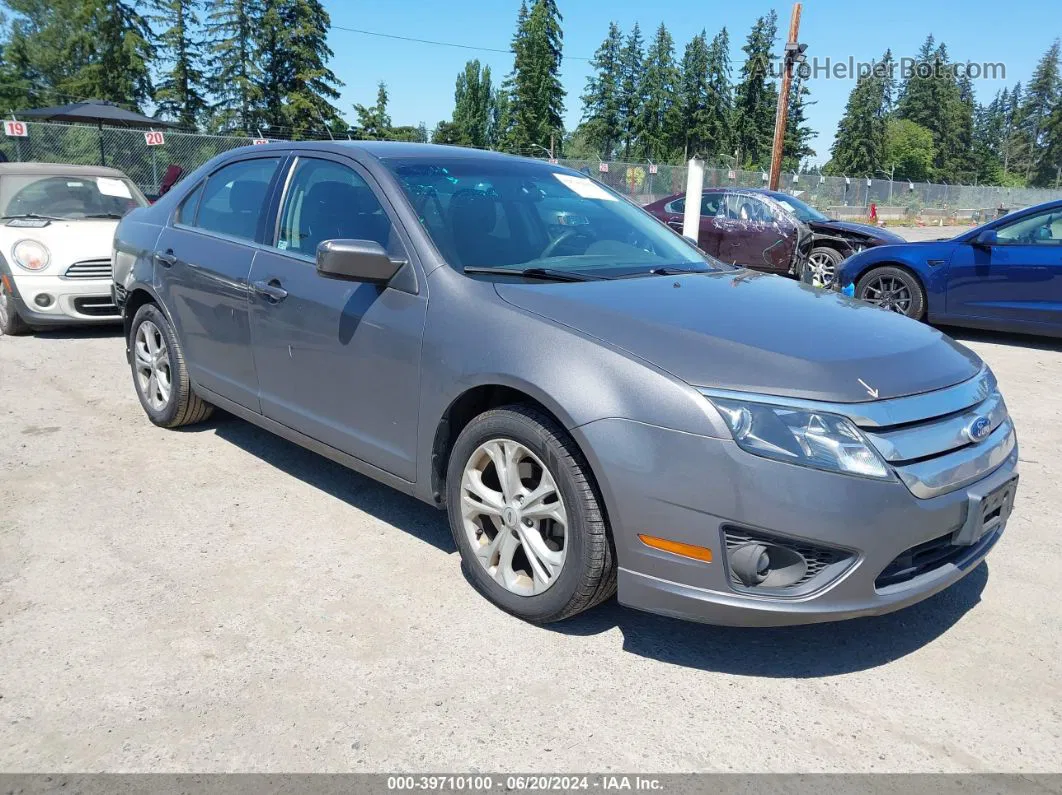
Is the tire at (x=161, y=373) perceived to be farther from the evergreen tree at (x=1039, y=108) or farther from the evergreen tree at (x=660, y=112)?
the evergreen tree at (x=1039, y=108)

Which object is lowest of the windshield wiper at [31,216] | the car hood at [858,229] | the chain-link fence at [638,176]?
the windshield wiper at [31,216]

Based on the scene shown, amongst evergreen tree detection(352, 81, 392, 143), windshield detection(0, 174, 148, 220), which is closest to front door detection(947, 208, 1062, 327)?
windshield detection(0, 174, 148, 220)

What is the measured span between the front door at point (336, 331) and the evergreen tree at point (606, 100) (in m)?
77.7

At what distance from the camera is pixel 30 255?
7625 mm

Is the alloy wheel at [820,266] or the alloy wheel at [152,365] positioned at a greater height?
the alloy wheel at [820,266]

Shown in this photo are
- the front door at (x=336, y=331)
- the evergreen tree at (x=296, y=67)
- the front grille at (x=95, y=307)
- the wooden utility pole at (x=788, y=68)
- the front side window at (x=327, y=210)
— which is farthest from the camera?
the evergreen tree at (x=296, y=67)

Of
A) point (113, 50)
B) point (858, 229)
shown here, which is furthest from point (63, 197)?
point (113, 50)

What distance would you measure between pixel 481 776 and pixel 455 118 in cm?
9710

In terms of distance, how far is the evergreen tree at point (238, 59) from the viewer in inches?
1966

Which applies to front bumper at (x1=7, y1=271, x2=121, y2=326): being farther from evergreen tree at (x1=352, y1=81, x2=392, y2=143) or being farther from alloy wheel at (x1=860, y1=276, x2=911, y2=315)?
evergreen tree at (x1=352, y1=81, x2=392, y2=143)

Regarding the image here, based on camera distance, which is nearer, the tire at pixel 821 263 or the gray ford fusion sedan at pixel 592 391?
the gray ford fusion sedan at pixel 592 391

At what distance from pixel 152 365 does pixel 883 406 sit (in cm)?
426

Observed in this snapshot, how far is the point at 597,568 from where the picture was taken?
270 cm

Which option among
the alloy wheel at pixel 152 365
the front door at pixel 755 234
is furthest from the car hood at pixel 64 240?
the front door at pixel 755 234
